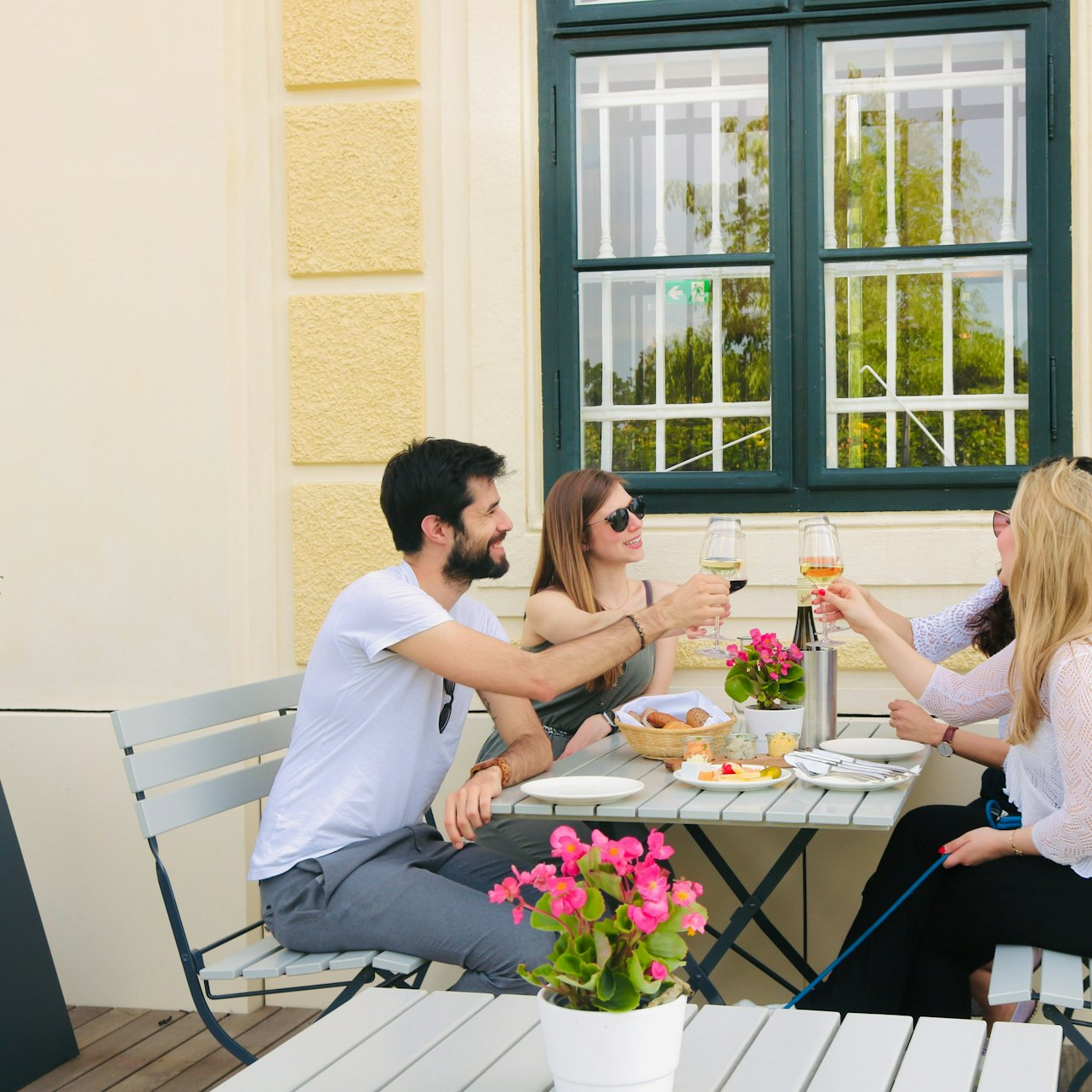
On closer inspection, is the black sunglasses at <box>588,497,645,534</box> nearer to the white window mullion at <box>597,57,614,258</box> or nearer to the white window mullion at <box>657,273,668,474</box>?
the white window mullion at <box>657,273,668,474</box>

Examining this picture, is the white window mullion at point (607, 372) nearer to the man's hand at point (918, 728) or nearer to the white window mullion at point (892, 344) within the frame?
the white window mullion at point (892, 344)

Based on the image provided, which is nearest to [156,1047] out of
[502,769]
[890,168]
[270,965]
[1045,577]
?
[270,965]

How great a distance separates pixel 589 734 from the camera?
3.58 metres

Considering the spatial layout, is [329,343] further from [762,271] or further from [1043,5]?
[1043,5]

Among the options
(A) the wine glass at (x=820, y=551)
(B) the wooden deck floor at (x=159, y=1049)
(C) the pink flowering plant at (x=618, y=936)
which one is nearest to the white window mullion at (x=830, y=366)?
(A) the wine glass at (x=820, y=551)

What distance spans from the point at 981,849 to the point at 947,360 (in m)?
1.72

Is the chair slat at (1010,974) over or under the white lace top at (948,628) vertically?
under

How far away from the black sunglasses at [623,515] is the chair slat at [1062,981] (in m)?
1.50

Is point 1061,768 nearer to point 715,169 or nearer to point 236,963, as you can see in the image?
point 236,963

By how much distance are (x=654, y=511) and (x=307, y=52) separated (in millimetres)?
1768

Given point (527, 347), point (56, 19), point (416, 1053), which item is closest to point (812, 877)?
point (527, 347)

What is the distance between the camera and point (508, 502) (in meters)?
4.02

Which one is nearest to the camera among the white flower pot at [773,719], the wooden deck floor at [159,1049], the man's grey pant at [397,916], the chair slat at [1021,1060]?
the chair slat at [1021,1060]

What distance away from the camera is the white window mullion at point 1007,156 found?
3.86 metres
